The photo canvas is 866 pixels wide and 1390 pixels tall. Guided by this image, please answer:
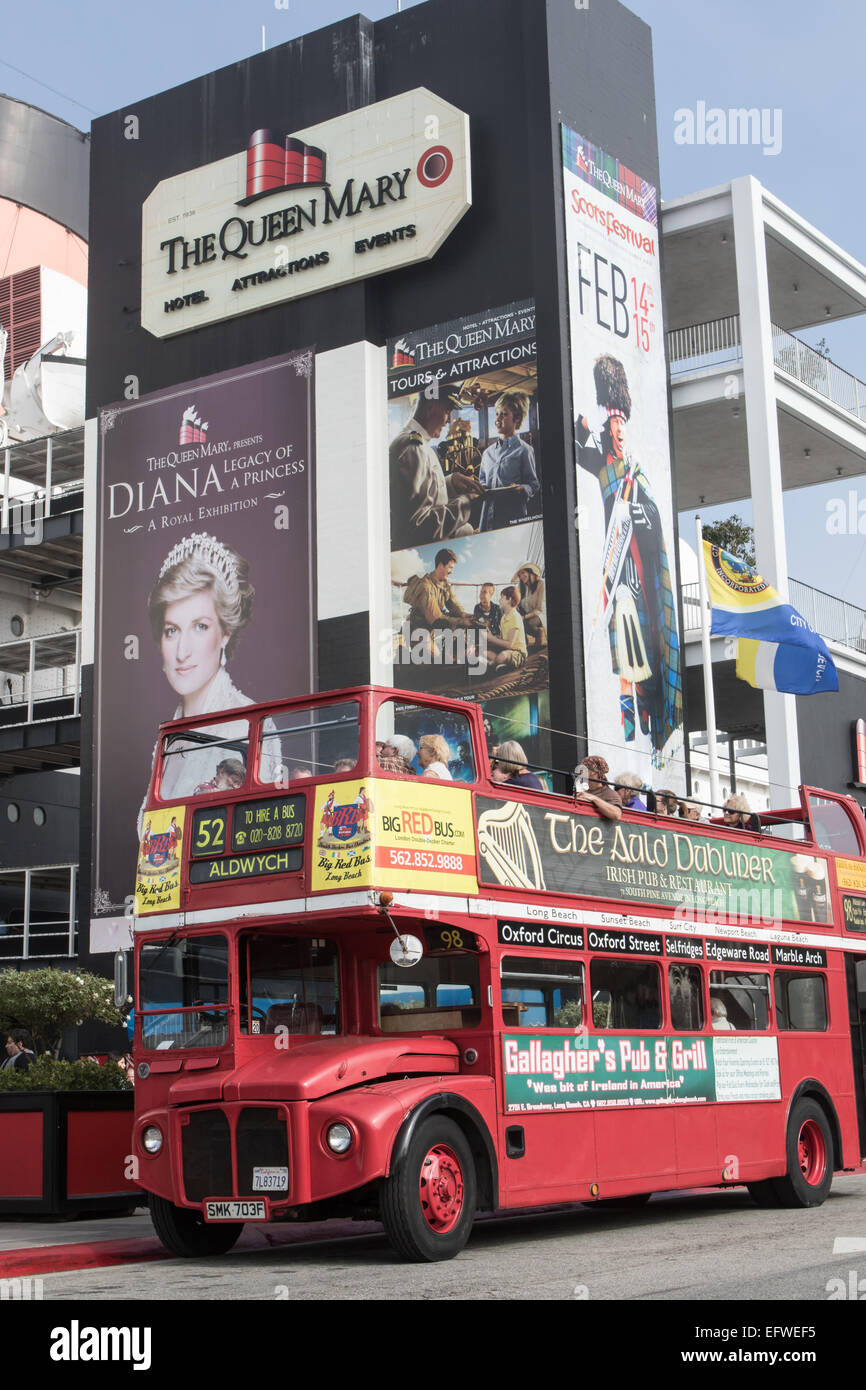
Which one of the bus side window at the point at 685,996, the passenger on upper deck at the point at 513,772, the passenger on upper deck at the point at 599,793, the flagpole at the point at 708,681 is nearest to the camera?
the passenger on upper deck at the point at 513,772

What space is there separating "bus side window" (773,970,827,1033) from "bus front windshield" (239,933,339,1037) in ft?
18.6

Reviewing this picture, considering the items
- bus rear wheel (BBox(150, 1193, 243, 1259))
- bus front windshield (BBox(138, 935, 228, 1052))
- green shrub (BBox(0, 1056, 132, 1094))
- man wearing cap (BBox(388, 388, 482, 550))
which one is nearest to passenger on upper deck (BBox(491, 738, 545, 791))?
bus front windshield (BBox(138, 935, 228, 1052))

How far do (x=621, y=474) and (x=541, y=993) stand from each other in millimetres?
16490

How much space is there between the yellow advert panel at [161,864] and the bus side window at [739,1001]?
545 centimetres

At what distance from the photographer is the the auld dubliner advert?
2989 cm

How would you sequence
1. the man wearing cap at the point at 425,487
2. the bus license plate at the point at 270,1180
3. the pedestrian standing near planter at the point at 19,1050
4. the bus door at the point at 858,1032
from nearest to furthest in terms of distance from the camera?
the bus license plate at the point at 270,1180 < the bus door at the point at 858,1032 < the pedestrian standing near planter at the point at 19,1050 < the man wearing cap at the point at 425,487

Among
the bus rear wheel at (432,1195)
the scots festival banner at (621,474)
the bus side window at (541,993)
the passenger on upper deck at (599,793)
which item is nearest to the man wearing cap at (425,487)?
the scots festival banner at (621,474)

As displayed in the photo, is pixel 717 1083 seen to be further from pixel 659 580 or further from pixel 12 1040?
pixel 659 580

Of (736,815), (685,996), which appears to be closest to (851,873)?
(736,815)

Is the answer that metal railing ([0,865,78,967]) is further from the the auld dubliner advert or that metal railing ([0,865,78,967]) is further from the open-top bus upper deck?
the open-top bus upper deck

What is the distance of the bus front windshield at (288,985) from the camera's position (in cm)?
1202

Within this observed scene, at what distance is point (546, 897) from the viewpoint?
1295cm

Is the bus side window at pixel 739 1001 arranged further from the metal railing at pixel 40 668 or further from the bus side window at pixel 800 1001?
the metal railing at pixel 40 668
